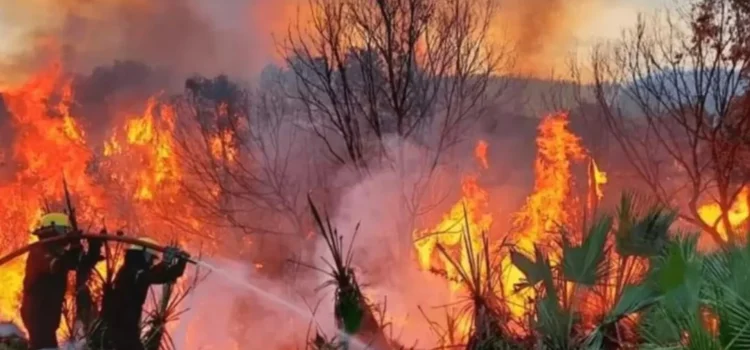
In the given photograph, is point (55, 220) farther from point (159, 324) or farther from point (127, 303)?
point (159, 324)

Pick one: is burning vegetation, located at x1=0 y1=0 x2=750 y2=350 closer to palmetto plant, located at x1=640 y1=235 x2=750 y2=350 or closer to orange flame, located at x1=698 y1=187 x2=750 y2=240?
orange flame, located at x1=698 y1=187 x2=750 y2=240

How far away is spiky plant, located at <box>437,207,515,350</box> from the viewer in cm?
596

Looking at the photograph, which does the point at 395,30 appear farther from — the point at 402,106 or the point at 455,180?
the point at 455,180

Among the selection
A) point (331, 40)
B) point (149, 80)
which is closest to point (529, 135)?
point (331, 40)

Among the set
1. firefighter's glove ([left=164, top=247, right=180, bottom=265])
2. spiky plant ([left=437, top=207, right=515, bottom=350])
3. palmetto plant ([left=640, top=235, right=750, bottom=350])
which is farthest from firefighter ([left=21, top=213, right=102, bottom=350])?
palmetto plant ([left=640, top=235, right=750, bottom=350])

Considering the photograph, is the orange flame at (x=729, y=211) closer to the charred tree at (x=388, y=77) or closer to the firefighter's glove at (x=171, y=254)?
the charred tree at (x=388, y=77)

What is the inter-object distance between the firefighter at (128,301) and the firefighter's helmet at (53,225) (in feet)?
2.50

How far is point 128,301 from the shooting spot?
267 inches

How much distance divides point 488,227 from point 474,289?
8.65 m

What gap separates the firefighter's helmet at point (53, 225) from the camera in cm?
717

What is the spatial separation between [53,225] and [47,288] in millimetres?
550

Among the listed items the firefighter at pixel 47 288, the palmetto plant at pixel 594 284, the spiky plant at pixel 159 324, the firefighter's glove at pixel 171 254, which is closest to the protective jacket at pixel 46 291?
the firefighter at pixel 47 288

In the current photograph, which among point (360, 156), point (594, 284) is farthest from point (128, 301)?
point (360, 156)

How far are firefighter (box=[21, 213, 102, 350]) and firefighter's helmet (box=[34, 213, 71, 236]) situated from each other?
8.3 inches
